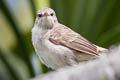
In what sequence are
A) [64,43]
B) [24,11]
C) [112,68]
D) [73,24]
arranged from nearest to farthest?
1. [112,68]
2. [64,43]
3. [73,24]
4. [24,11]

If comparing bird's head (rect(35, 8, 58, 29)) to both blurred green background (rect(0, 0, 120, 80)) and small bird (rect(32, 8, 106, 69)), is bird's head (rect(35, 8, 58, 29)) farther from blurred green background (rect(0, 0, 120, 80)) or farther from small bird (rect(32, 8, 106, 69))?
blurred green background (rect(0, 0, 120, 80))

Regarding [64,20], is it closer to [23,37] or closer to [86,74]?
[23,37]

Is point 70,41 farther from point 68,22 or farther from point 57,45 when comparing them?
point 68,22

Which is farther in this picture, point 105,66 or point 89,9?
point 89,9

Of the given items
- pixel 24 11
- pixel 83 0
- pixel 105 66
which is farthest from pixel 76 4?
pixel 105 66

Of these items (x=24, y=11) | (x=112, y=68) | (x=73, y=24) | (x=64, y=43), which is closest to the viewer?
(x=112, y=68)

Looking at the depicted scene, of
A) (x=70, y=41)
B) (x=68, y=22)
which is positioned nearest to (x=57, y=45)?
(x=70, y=41)

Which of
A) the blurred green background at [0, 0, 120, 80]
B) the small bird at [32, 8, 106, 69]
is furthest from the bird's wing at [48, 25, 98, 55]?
the blurred green background at [0, 0, 120, 80]
